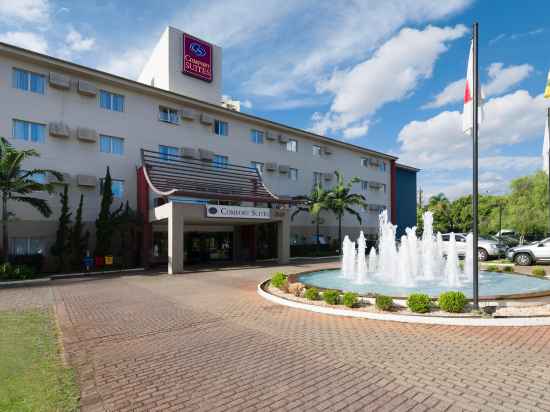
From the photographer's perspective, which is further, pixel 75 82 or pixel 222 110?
pixel 222 110

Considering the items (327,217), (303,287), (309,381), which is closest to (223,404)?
(309,381)

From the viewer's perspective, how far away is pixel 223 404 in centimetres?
450

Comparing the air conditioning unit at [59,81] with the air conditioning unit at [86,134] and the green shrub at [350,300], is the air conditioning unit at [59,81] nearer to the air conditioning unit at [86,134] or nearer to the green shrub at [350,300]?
the air conditioning unit at [86,134]

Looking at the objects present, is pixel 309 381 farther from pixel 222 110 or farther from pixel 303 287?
pixel 222 110

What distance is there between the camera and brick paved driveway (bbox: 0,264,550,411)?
4.59 meters

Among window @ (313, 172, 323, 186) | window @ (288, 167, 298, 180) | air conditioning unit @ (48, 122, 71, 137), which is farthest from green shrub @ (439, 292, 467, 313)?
window @ (313, 172, 323, 186)

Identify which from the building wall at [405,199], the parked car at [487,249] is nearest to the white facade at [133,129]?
the building wall at [405,199]

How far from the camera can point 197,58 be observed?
31.3 metres

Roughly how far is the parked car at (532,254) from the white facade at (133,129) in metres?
18.1

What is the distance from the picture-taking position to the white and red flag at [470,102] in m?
9.01

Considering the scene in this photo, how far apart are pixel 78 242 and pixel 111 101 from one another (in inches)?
389

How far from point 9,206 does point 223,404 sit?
71.2ft

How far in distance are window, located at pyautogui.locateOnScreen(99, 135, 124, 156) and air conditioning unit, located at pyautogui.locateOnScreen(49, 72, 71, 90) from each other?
353cm

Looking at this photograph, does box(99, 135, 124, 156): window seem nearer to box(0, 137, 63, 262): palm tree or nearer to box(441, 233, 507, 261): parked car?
box(0, 137, 63, 262): palm tree
